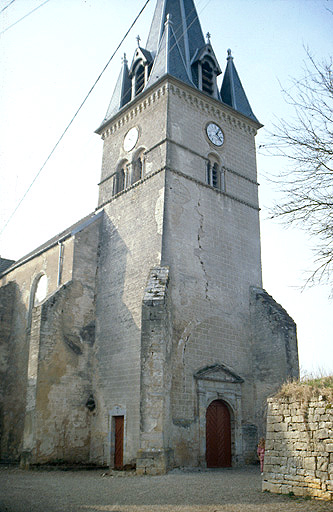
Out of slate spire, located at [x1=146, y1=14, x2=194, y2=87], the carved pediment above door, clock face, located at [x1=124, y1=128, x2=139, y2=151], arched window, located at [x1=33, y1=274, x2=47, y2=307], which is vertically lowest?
the carved pediment above door

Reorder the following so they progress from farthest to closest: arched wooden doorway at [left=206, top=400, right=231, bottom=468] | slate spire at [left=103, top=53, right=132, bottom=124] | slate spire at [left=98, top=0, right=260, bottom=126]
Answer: slate spire at [left=103, top=53, right=132, bottom=124] < slate spire at [left=98, top=0, right=260, bottom=126] < arched wooden doorway at [left=206, top=400, right=231, bottom=468]

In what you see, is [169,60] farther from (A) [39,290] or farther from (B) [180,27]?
(A) [39,290]

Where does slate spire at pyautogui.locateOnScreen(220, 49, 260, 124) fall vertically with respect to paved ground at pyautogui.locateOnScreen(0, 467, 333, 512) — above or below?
above

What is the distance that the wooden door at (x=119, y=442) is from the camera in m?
15.9

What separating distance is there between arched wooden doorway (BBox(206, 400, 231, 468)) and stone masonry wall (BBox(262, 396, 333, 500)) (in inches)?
255

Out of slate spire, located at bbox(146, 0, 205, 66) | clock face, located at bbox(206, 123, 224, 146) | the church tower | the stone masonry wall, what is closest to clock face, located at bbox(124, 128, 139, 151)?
the church tower

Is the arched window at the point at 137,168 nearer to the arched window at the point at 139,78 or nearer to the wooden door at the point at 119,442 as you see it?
the arched window at the point at 139,78

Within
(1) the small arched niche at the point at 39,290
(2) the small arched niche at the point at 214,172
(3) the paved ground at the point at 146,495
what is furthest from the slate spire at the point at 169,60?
(3) the paved ground at the point at 146,495

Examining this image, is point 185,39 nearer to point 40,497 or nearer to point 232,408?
point 232,408

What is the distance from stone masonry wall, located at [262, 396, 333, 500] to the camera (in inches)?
331

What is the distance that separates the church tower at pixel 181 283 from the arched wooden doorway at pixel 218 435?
41 millimetres

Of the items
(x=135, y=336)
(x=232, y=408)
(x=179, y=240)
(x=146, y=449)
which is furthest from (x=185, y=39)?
(x=146, y=449)

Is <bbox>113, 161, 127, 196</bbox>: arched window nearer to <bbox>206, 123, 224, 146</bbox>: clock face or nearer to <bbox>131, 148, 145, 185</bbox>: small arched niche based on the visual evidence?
<bbox>131, 148, 145, 185</bbox>: small arched niche

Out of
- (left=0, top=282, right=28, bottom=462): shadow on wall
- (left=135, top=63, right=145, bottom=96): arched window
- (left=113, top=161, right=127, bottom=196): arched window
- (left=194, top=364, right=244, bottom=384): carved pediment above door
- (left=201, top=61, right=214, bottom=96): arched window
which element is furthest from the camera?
(left=135, top=63, right=145, bottom=96): arched window
